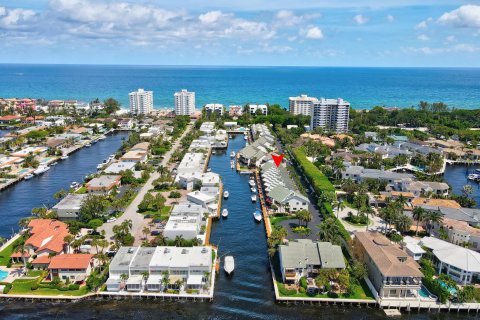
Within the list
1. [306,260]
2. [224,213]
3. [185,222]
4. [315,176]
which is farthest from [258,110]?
[306,260]

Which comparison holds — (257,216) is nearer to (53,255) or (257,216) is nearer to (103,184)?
(53,255)

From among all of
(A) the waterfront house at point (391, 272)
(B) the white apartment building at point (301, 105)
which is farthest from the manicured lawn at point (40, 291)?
(B) the white apartment building at point (301, 105)

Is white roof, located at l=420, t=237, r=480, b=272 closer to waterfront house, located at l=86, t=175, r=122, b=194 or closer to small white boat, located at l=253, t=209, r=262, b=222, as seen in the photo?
small white boat, located at l=253, t=209, r=262, b=222

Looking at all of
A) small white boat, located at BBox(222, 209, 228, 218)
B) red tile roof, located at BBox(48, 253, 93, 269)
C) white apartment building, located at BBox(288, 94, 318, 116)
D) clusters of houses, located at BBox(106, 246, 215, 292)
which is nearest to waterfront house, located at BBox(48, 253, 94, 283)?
red tile roof, located at BBox(48, 253, 93, 269)

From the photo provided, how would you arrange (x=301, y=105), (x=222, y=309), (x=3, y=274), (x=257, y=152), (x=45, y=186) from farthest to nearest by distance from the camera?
(x=301, y=105), (x=257, y=152), (x=45, y=186), (x=3, y=274), (x=222, y=309)

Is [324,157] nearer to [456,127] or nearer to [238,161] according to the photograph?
[238,161]

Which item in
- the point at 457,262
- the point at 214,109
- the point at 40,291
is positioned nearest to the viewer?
the point at 40,291
